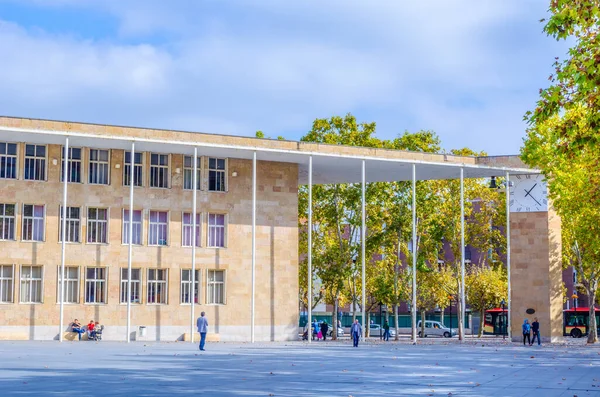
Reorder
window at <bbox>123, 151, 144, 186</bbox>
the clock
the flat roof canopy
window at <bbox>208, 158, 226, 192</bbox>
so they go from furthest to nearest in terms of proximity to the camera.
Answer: the clock
window at <bbox>208, 158, 226, 192</bbox>
window at <bbox>123, 151, 144, 186</bbox>
the flat roof canopy

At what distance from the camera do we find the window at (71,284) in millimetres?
48412

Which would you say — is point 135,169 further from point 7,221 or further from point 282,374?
point 282,374

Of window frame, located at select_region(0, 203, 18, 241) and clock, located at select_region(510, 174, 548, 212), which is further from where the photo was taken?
clock, located at select_region(510, 174, 548, 212)

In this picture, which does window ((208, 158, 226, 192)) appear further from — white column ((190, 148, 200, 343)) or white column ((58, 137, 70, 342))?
white column ((58, 137, 70, 342))

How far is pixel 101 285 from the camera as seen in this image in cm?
4928

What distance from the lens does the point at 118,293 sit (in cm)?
4950

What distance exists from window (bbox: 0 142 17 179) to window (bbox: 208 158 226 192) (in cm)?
1015

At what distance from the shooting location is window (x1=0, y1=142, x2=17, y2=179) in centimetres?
4744

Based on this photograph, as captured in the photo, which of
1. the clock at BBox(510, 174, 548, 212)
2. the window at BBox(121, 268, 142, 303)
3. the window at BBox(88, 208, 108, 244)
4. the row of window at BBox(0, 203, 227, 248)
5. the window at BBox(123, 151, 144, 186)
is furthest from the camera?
the clock at BBox(510, 174, 548, 212)

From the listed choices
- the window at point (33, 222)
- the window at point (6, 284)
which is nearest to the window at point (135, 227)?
the window at point (33, 222)

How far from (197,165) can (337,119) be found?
1545 cm

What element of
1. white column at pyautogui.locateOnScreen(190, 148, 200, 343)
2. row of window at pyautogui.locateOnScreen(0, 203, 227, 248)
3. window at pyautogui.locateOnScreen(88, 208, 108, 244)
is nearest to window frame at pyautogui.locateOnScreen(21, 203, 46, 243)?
row of window at pyautogui.locateOnScreen(0, 203, 227, 248)

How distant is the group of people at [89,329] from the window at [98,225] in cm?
417

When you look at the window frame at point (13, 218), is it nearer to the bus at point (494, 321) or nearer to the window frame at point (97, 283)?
the window frame at point (97, 283)
